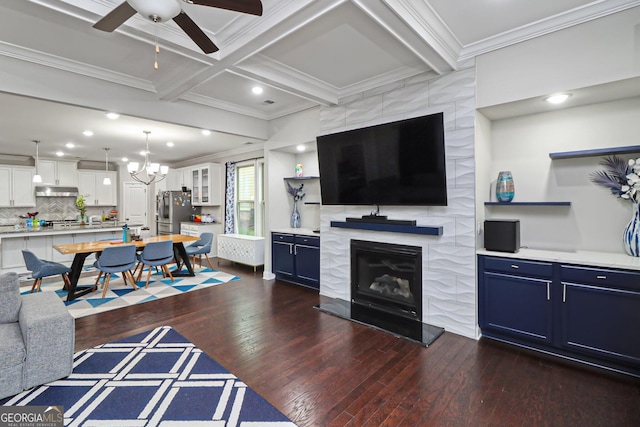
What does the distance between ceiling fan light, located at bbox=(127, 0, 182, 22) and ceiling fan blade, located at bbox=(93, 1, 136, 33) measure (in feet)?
0.41

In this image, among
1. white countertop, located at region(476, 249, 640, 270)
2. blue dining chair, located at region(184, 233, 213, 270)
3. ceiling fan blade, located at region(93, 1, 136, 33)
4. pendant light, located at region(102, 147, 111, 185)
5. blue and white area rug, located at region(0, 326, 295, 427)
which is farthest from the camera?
pendant light, located at region(102, 147, 111, 185)

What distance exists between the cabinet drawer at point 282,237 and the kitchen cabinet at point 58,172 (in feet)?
21.6

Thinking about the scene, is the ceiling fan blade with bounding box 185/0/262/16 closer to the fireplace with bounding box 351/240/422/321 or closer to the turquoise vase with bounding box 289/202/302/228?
the fireplace with bounding box 351/240/422/321

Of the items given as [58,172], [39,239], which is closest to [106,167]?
[58,172]

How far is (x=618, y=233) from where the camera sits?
285 cm

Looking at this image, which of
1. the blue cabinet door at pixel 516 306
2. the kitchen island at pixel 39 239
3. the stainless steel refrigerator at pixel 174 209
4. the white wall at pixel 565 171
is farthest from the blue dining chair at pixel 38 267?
the white wall at pixel 565 171

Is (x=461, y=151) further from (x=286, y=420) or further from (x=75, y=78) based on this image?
(x=75, y=78)

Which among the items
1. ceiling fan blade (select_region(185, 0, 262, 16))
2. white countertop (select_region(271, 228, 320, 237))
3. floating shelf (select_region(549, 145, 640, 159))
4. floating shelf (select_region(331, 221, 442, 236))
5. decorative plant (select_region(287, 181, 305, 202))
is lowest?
white countertop (select_region(271, 228, 320, 237))

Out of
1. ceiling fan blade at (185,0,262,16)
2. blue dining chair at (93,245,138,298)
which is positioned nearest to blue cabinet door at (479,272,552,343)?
ceiling fan blade at (185,0,262,16)

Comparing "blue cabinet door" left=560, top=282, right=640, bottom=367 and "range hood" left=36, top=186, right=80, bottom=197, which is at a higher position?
"range hood" left=36, top=186, right=80, bottom=197

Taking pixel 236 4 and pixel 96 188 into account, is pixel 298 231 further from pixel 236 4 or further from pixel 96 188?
pixel 96 188

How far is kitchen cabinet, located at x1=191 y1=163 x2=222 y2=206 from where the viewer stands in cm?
750

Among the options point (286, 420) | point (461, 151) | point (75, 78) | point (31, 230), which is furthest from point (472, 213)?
point (31, 230)

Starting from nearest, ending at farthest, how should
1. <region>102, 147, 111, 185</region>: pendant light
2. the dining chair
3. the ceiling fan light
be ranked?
the ceiling fan light < the dining chair < <region>102, 147, 111, 185</region>: pendant light
